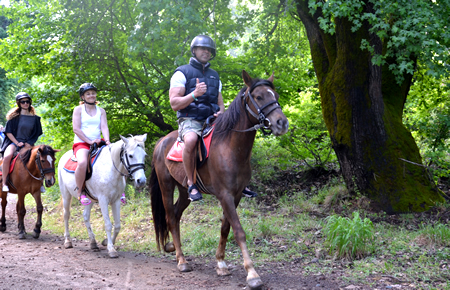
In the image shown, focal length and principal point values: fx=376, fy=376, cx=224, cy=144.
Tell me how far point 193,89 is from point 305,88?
262 inches

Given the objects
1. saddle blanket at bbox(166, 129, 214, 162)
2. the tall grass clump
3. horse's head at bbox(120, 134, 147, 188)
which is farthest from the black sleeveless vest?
the tall grass clump

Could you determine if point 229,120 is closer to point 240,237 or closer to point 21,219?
→ point 240,237

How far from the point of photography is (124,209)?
32.6 ft

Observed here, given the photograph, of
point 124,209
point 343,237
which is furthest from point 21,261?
point 343,237

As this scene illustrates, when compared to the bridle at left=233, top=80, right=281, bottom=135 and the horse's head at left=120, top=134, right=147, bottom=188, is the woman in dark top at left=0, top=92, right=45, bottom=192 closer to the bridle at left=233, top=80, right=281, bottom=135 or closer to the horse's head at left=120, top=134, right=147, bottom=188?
the horse's head at left=120, top=134, right=147, bottom=188

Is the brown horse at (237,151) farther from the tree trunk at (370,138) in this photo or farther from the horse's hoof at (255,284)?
the tree trunk at (370,138)

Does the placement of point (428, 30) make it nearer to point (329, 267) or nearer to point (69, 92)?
point (329, 267)

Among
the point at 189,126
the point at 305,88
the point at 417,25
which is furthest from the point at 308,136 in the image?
the point at 189,126

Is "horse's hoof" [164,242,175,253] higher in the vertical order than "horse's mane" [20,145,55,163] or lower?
lower

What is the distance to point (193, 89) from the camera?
17.1 feet

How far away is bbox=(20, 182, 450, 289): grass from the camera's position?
182 inches

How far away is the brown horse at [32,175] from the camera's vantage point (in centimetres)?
815

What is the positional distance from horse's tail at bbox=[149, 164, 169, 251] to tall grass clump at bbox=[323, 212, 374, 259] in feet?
8.56

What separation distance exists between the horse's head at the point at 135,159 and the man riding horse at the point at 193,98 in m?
1.04
